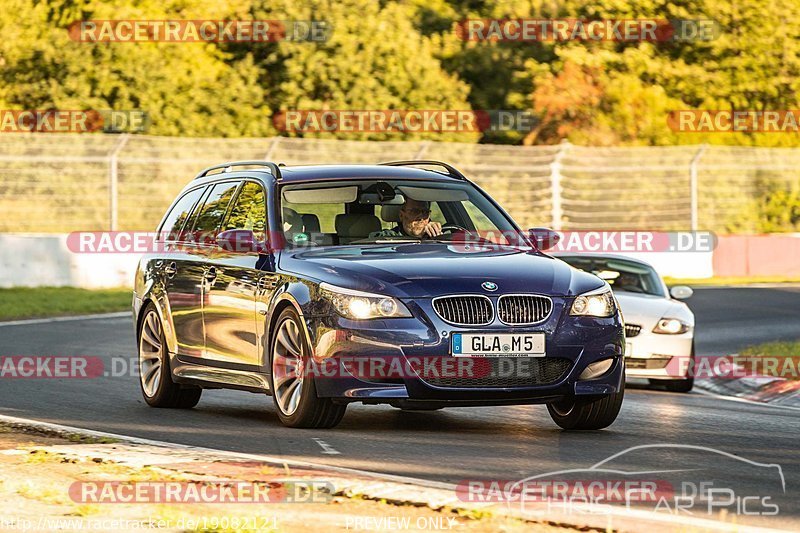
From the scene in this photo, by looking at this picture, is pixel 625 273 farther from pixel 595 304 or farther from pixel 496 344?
pixel 496 344

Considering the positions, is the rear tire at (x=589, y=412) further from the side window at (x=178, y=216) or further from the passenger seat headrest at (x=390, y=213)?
the side window at (x=178, y=216)

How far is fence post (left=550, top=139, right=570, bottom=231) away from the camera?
4012 cm

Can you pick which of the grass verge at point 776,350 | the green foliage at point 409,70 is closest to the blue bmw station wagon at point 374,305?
the grass verge at point 776,350

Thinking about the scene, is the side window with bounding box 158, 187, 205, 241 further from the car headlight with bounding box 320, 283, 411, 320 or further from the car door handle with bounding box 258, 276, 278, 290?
the car headlight with bounding box 320, 283, 411, 320

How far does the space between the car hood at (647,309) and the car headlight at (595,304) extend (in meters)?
5.70

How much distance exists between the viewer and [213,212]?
1277 centimetres

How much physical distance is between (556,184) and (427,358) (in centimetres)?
3038

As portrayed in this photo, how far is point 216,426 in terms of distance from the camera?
11.4m

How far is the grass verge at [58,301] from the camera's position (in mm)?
27609

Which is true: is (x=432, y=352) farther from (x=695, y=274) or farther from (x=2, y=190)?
(x=695, y=274)

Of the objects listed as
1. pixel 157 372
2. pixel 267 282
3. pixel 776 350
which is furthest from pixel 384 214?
pixel 776 350

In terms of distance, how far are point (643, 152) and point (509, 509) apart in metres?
34.9

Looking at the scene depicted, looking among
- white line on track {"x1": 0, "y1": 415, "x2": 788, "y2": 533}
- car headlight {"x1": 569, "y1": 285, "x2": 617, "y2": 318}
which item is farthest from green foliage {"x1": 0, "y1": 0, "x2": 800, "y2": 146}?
car headlight {"x1": 569, "y1": 285, "x2": 617, "y2": 318}

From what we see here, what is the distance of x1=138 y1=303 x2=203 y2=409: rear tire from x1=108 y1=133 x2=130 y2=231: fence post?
22869mm
